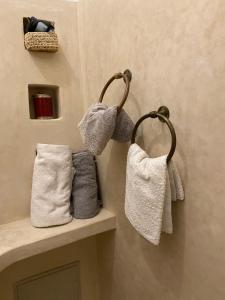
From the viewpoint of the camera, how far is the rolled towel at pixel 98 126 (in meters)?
0.99

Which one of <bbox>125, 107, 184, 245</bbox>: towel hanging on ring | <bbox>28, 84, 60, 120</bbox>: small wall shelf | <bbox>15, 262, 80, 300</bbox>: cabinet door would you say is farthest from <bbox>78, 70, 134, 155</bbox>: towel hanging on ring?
<bbox>15, 262, 80, 300</bbox>: cabinet door

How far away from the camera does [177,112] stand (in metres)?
0.90

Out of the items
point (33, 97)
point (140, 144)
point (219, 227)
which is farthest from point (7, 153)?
point (219, 227)

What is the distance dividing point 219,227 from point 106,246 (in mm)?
789

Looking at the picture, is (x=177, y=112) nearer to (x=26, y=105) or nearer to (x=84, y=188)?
(x=84, y=188)

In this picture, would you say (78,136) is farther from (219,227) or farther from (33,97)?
(219,227)

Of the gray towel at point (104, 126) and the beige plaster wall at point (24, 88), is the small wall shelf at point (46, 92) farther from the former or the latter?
the gray towel at point (104, 126)

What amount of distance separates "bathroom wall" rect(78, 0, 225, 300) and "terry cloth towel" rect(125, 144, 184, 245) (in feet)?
0.18

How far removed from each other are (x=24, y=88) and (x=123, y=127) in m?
0.56

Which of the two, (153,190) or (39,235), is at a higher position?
(153,190)

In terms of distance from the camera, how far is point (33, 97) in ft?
4.36

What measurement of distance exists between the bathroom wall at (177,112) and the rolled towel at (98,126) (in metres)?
0.14

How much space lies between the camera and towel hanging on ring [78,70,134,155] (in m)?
1.00

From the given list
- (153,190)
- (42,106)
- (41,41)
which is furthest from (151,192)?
(41,41)
